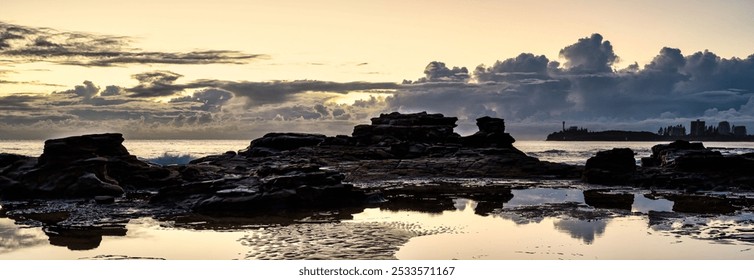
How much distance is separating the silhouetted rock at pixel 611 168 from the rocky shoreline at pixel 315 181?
0.08 metres

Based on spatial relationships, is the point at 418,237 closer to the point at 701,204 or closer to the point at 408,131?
the point at 701,204

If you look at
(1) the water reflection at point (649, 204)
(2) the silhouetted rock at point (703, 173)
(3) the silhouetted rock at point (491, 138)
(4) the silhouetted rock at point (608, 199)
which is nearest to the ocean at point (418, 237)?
(1) the water reflection at point (649, 204)

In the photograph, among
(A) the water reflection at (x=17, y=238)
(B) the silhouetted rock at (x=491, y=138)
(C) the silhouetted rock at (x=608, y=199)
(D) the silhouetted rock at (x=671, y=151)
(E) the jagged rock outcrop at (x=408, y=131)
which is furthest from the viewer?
(E) the jagged rock outcrop at (x=408, y=131)

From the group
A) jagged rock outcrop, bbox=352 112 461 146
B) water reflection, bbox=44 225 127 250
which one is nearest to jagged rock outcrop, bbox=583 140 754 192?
jagged rock outcrop, bbox=352 112 461 146

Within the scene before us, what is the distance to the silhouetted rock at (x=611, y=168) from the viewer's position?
5028 cm

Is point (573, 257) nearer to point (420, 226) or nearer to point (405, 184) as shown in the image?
point (420, 226)

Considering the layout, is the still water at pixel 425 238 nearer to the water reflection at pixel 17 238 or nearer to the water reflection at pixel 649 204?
the water reflection at pixel 17 238

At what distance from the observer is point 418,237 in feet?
71.5

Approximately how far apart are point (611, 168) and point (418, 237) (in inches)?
1376

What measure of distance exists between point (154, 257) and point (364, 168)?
4241 cm

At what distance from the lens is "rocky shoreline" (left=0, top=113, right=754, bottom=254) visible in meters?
31.1

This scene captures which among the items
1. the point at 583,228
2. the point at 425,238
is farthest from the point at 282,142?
the point at 425,238

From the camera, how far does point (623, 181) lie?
4978 centimetres
